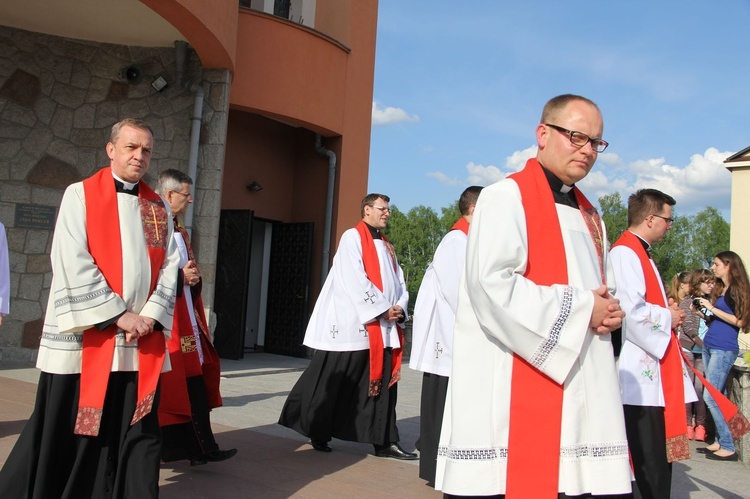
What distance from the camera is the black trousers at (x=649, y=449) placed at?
426 cm

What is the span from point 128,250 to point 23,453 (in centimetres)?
111

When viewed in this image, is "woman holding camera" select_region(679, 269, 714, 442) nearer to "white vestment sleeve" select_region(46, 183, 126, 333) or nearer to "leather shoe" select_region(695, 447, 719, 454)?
"leather shoe" select_region(695, 447, 719, 454)

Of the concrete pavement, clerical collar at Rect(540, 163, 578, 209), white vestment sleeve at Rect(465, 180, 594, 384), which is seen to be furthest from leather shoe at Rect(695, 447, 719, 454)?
white vestment sleeve at Rect(465, 180, 594, 384)

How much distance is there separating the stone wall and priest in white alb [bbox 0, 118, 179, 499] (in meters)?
6.58

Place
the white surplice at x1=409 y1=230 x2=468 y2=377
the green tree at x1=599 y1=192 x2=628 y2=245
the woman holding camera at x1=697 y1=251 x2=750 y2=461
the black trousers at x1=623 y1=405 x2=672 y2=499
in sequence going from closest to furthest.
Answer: the black trousers at x1=623 y1=405 x2=672 y2=499
the white surplice at x1=409 y1=230 x2=468 y2=377
the woman holding camera at x1=697 y1=251 x2=750 y2=461
the green tree at x1=599 y1=192 x2=628 y2=245

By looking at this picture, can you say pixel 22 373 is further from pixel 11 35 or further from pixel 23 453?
pixel 23 453

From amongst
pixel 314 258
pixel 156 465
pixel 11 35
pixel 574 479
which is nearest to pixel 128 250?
pixel 156 465

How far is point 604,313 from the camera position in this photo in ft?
8.89

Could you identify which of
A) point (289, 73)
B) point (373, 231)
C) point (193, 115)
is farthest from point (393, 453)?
point (289, 73)

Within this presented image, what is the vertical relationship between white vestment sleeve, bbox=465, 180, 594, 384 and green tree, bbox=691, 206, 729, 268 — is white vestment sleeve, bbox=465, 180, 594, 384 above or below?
below

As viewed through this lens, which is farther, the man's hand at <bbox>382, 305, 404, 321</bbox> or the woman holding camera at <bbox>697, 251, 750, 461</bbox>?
the woman holding camera at <bbox>697, 251, 750, 461</bbox>

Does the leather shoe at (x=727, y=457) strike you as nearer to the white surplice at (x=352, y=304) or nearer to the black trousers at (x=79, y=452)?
the white surplice at (x=352, y=304)

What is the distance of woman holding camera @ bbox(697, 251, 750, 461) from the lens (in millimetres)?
7227

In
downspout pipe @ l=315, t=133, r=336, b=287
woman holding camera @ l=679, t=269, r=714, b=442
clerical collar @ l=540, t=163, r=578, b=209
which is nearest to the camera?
clerical collar @ l=540, t=163, r=578, b=209
